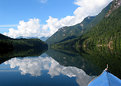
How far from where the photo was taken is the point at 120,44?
602ft

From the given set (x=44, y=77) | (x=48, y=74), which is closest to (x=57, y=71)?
(x=48, y=74)

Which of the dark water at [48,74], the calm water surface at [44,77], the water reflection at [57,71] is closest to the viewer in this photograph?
the calm water surface at [44,77]

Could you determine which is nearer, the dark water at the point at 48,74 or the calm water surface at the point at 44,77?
the calm water surface at the point at 44,77

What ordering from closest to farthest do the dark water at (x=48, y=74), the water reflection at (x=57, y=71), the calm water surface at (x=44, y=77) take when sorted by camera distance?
the calm water surface at (x=44, y=77) < the dark water at (x=48, y=74) < the water reflection at (x=57, y=71)

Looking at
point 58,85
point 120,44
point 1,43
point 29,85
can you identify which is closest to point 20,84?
point 29,85

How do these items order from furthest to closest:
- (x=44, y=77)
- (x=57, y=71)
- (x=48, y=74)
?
1. (x=57, y=71)
2. (x=48, y=74)
3. (x=44, y=77)

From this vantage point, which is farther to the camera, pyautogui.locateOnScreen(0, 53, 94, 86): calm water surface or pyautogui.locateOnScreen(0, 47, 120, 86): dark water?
pyautogui.locateOnScreen(0, 47, 120, 86): dark water

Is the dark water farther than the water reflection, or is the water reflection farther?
the water reflection

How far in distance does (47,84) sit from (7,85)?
306 inches

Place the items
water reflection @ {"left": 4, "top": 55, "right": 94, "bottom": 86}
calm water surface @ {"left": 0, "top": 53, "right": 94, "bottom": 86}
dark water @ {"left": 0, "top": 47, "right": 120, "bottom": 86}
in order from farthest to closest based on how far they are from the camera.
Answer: water reflection @ {"left": 4, "top": 55, "right": 94, "bottom": 86}
dark water @ {"left": 0, "top": 47, "right": 120, "bottom": 86}
calm water surface @ {"left": 0, "top": 53, "right": 94, "bottom": 86}

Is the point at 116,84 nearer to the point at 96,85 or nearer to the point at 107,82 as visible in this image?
the point at 107,82

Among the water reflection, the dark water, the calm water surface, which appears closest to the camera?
the calm water surface

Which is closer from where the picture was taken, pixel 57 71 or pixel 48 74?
pixel 48 74

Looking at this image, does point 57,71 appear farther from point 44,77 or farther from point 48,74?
point 44,77
